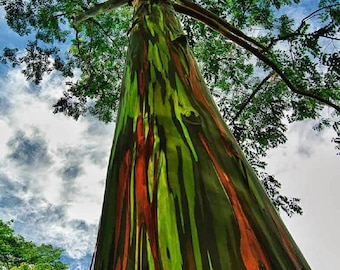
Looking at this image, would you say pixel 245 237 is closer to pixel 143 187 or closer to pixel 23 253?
pixel 143 187

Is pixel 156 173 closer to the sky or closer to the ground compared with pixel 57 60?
closer to the ground

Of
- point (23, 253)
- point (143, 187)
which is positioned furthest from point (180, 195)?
point (23, 253)

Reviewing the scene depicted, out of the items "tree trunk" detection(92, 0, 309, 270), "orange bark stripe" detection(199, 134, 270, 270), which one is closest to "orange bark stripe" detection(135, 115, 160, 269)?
"tree trunk" detection(92, 0, 309, 270)

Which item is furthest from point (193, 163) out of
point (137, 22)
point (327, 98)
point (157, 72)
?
point (327, 98)

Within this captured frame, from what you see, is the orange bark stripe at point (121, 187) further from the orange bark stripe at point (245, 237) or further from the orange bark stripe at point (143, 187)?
the orange bark stripe at point (245, 237)

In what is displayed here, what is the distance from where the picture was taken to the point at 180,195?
0.84 meters

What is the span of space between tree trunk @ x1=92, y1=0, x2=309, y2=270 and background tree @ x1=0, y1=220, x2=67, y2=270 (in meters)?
7.55

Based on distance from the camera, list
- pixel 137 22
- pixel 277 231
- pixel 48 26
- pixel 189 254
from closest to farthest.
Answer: pixel 189 254 < pixel 277 231 < pixel 137 22 < pixel 48 26

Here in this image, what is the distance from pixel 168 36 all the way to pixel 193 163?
0.97 metres

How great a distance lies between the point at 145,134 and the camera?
3.51ft

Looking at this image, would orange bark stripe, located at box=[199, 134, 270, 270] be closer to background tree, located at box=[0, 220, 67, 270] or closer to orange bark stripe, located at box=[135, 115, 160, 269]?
orange bark stripe, located at box=[135, 115, 160, 269]

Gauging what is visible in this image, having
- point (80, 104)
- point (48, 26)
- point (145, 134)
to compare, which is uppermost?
point (48, 26)

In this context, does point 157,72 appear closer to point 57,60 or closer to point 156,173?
point 156,173

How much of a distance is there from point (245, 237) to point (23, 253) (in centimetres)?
847
